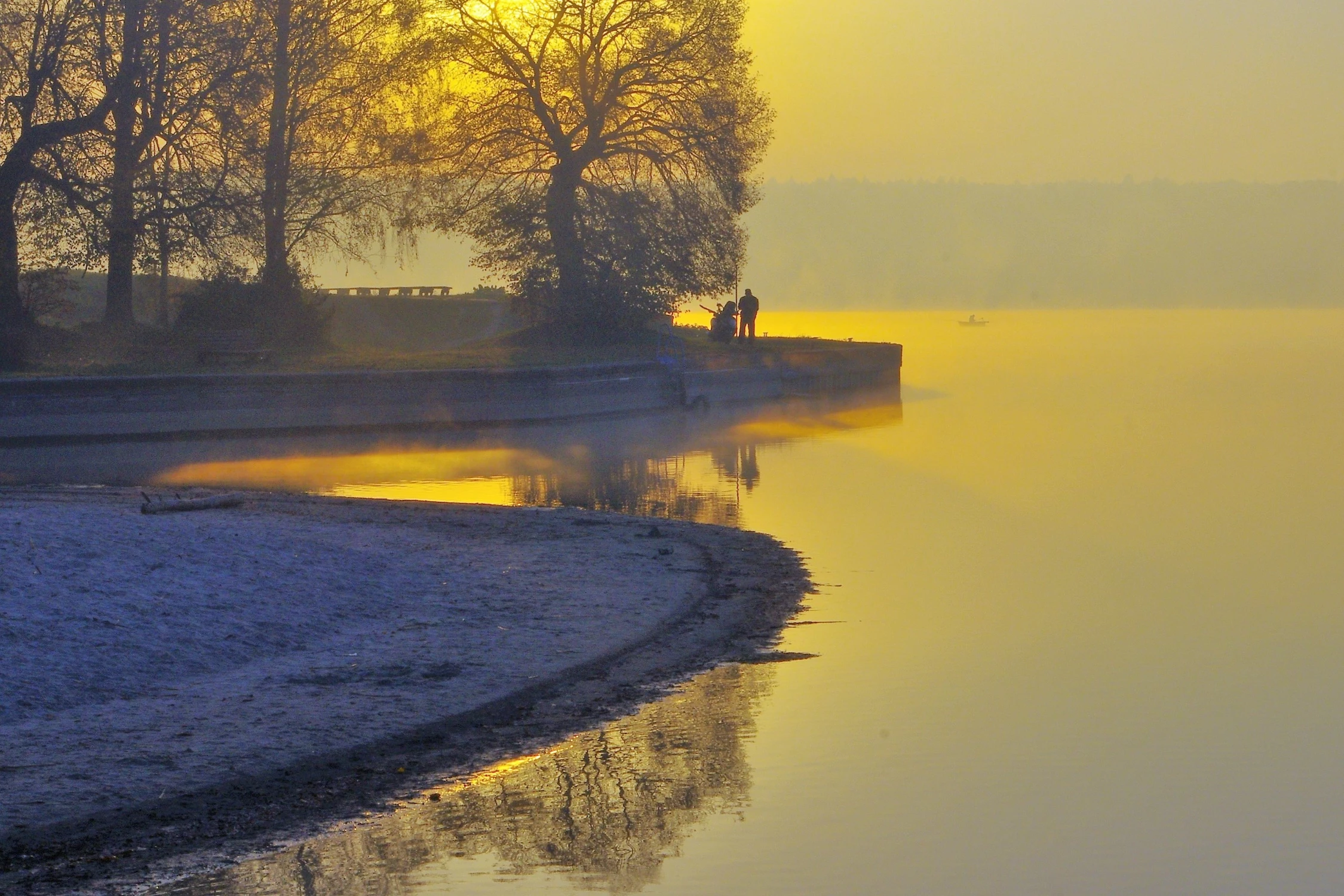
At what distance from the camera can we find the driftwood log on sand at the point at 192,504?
1480 centimetres

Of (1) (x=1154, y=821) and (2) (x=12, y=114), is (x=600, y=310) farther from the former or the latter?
(1) (x=1154, y=821)

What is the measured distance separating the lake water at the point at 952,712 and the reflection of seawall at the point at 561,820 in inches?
0.7

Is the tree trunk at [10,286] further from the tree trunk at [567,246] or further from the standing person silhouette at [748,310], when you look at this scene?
the standing person silhouette at [748,310]

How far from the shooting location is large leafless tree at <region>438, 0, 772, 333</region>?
41.9m

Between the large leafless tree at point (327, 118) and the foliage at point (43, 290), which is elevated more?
the large leafless tree at point (327, 118)

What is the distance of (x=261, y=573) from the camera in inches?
477

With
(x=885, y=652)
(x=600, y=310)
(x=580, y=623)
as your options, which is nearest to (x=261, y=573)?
(x=580, y=623)

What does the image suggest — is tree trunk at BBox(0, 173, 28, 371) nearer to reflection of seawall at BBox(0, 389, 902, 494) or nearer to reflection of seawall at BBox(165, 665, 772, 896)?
reflection of seawall at BBox(0, 389, 902, 494)

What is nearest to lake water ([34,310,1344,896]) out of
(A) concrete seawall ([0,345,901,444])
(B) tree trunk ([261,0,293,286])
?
(A) concrete seawall ([0,345,901,444])

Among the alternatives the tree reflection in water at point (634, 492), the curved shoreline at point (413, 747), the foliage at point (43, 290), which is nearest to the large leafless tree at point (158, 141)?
the foliage at point (43, 290)

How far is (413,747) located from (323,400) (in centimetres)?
2166

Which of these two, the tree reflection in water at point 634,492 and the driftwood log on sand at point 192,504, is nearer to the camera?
the driftwood log on sand at point 192,504

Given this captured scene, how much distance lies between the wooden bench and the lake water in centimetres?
845

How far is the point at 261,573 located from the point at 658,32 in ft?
109
